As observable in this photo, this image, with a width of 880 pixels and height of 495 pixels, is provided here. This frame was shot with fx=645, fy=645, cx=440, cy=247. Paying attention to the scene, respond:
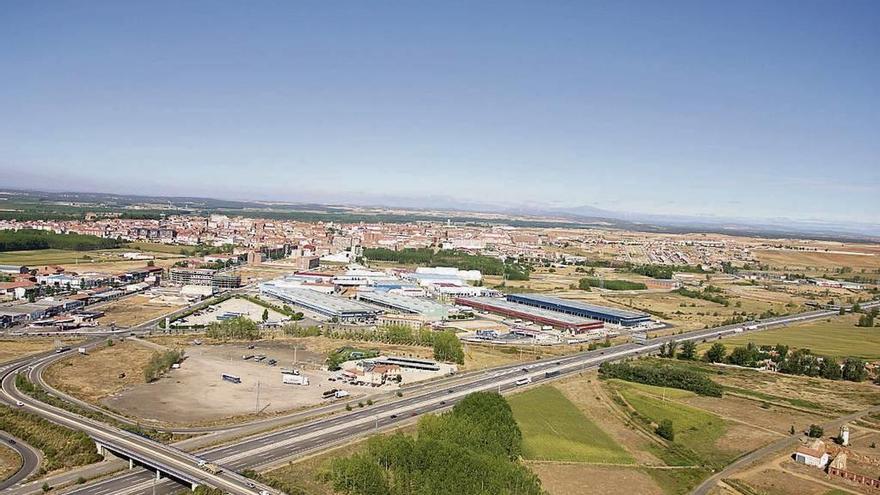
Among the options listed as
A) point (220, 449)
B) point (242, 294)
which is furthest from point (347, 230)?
point (220, 449)

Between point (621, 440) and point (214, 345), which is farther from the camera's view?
point (214, 345)

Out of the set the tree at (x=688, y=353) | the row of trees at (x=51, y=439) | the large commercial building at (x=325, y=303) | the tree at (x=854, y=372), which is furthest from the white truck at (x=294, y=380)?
the tree at (x=854, y=372)

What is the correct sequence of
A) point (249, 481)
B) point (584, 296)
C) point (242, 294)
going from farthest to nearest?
point (584, 296)
point (242, 294)
point (249, 481)

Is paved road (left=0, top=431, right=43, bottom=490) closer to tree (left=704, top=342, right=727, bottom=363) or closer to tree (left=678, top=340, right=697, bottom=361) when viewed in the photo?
tree (left=678, top=340, right=697, bottom=361)

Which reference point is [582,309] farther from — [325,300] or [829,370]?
[325,300]

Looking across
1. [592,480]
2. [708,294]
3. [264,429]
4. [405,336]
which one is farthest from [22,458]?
[708,294]

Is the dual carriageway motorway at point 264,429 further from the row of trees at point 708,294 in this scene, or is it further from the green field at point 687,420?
the row of trees at point 708,294

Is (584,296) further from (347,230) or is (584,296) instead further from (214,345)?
(347,230)

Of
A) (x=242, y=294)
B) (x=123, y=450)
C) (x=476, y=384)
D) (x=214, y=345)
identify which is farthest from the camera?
(x=242, y=294)
